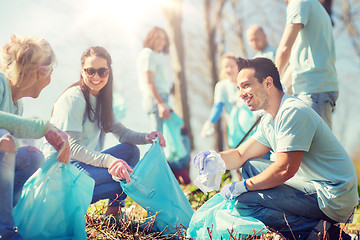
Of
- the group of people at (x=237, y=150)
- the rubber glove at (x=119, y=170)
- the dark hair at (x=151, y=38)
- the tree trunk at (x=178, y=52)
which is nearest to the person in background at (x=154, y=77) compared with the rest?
the dark hair at (x=151, y=38)

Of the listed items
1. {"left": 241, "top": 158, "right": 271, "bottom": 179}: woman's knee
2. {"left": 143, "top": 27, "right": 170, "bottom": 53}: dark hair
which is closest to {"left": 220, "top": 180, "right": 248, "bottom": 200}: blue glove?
{"left": 241, "top": 158, "right": 271, "bottom": 179}: woman's knee

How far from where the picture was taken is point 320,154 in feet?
7.23

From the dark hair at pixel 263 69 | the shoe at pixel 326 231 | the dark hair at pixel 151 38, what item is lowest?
the shoe at pixel 326 231

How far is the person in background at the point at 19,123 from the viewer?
74.7 inches

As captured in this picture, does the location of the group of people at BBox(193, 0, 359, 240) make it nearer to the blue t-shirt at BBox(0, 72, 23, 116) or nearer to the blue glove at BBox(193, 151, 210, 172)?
the blue glove at BBox(193, 151, 210, 172)

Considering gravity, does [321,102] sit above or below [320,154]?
above

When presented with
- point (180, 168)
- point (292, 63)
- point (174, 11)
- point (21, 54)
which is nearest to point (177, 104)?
point (174, 11)

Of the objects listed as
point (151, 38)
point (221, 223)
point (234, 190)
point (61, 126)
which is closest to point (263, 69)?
point (234, 190)

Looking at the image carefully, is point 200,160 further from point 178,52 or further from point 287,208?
point 178,52

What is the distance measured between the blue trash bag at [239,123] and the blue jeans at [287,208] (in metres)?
2.15

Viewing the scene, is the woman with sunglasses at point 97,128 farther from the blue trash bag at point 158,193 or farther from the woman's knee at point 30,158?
the woman's knee at point 30,158

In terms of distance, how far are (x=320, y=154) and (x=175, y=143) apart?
273cm

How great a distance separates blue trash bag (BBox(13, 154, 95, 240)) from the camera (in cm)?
204

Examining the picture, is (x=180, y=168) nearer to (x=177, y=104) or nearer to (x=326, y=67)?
(x=326, y=67)
